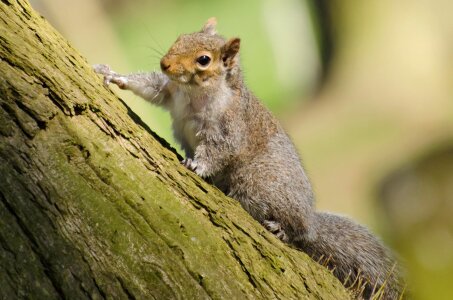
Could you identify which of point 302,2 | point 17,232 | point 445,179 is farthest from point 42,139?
point 302,2

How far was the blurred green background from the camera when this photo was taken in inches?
234

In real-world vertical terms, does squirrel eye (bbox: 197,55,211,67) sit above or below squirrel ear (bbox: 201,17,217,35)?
below

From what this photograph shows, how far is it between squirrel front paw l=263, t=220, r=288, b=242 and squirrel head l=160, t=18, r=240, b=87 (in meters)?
0.68

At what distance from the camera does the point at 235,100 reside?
10.9 ft

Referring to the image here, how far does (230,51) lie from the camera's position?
10.9 ft

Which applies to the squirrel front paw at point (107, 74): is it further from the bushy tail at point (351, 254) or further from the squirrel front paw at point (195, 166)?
the bushy tail at point (351, 254)

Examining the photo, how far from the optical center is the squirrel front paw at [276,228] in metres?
3.12

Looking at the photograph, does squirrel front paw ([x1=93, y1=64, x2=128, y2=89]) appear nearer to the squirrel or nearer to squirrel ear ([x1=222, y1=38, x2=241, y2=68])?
the squirrel

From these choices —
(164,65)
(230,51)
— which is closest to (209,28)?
(230,51)

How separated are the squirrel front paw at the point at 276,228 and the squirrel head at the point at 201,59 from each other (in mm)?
678

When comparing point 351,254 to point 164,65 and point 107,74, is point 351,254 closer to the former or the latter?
point 164,65

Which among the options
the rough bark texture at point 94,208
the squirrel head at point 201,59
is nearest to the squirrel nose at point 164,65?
the squirrel head at point 201,59

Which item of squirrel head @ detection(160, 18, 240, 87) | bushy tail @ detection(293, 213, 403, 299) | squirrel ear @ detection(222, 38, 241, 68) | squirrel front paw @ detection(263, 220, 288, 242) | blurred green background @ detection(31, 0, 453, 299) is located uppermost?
blurred green background @ detection(31, 0, 453, 299)

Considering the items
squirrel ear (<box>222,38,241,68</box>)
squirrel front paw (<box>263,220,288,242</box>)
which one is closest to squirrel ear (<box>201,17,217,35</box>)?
squirrel ear (<box>222,38,241,68</box>)
